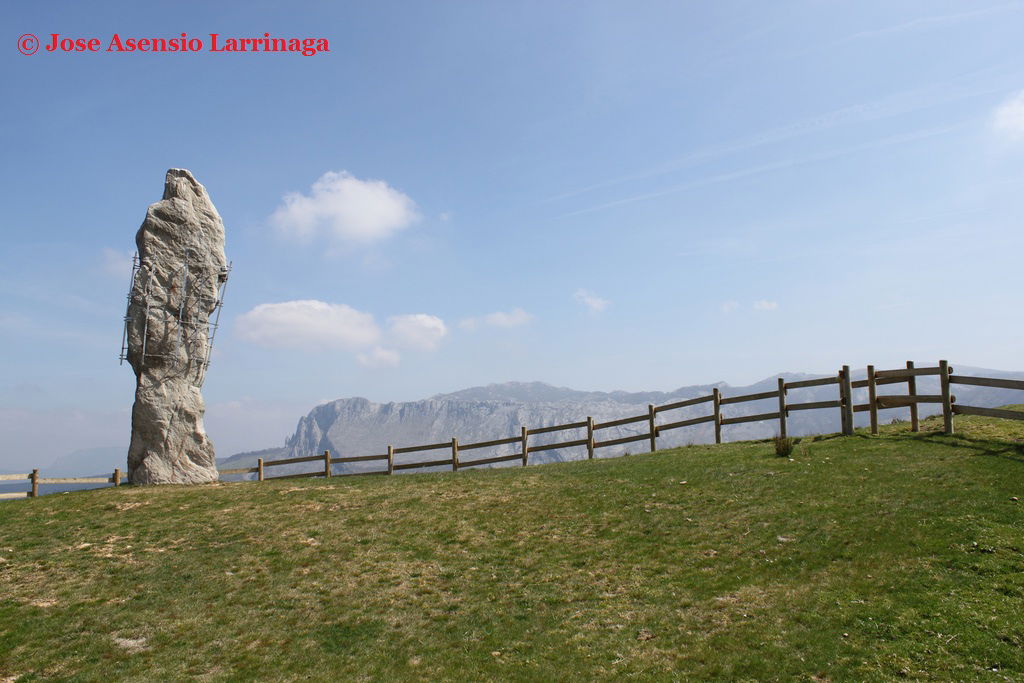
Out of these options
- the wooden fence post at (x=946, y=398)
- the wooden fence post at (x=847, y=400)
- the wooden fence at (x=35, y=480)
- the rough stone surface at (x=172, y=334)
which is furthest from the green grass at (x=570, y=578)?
the rough stone surface at (x=172, y=334)

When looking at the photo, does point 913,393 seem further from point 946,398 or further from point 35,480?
point 35,480

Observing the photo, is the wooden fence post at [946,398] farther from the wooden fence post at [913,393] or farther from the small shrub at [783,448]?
the small shrub at [783,448]

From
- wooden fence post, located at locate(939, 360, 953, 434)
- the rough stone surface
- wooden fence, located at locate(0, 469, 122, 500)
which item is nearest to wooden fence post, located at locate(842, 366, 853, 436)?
wooden fence post, located at locate(939, 360, 953, 434)

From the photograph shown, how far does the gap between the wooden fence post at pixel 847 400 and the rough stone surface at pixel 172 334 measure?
2114 cm

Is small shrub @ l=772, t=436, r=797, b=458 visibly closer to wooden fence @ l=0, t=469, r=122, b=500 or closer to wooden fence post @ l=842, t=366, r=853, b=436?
wooden fence post @ l=842, t=366, r=853, b=436

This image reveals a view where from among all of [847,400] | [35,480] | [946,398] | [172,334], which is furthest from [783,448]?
[35,480]

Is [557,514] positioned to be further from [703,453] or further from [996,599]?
[996,599]

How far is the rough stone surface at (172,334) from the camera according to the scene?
21172 millimetres

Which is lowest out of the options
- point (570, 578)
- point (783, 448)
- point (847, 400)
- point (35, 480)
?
point (570, 578)

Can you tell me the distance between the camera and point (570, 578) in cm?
1082

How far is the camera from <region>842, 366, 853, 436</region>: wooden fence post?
17859 mm

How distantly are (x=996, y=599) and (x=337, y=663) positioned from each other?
344 inches

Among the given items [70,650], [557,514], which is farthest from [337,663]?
[557,514]

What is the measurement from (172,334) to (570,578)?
59.0ft
